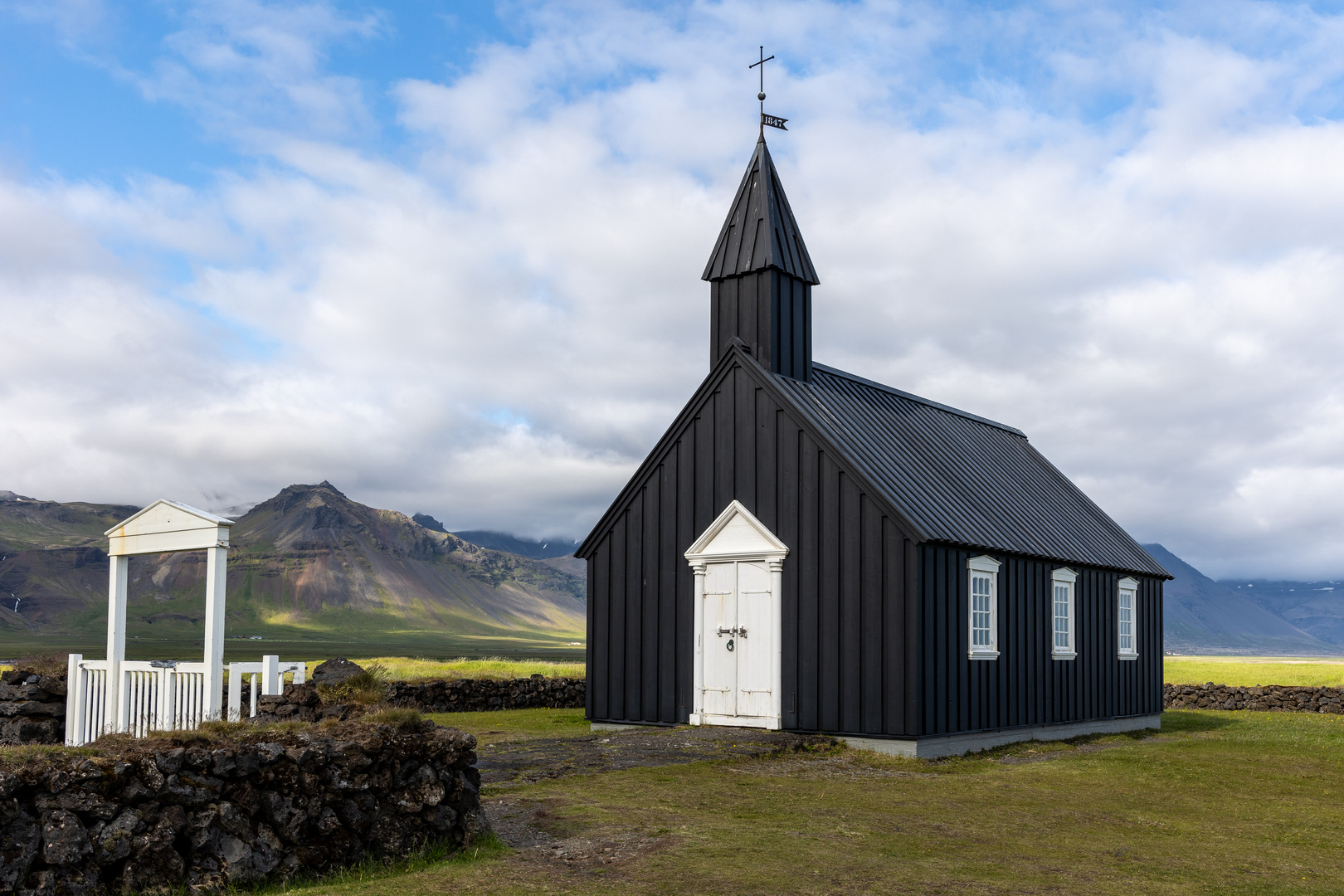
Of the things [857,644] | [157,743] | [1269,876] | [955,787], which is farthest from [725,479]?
[157,743]

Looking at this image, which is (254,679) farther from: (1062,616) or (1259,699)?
(1259,699)

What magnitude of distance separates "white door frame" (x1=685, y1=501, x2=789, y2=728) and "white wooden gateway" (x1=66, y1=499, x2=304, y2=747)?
7.01m

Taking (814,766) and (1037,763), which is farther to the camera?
(1037,763)

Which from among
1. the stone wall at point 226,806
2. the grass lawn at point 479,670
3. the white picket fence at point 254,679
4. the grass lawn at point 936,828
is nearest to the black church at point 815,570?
the grass lawn at point 936,828

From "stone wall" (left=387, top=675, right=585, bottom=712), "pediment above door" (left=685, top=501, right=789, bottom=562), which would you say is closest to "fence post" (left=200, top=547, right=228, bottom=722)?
"stone wall" (left=387, top=675, right=585, bottom=712)

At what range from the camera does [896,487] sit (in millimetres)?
18875

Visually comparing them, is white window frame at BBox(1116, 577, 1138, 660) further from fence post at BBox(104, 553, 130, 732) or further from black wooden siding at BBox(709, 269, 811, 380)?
fence post at BBox(104, 553, 130, 732)

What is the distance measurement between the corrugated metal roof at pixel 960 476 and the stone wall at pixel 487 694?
10.6m

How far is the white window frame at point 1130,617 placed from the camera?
2533cm

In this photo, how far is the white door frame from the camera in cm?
1894

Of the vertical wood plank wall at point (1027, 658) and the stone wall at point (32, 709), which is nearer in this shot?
the stone wall at point (32, 709)

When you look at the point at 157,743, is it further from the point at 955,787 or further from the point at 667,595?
the point at 667,595

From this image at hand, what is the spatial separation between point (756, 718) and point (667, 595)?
9.65 ft

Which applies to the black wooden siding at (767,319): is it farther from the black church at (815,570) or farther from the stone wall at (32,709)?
the stone wall at (32,709)
